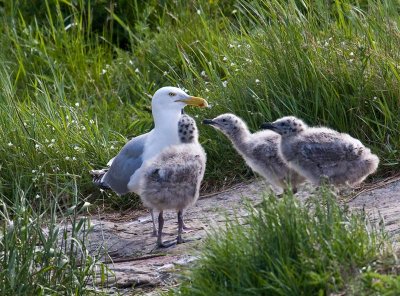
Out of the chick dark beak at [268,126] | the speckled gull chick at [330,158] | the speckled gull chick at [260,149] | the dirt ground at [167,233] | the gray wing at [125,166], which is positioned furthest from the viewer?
the gray wing at [125,166]

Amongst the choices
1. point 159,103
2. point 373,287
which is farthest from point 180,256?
point 373,287

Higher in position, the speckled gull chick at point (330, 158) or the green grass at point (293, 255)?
the green grass at point (293, 255)

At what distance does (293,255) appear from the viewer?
19.0 ft

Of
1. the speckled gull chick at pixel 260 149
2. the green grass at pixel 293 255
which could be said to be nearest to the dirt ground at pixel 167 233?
the speckled gull chick at pixel 260 149

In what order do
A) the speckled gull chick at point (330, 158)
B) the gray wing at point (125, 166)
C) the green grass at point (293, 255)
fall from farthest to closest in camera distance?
the gray wing at point (125, 166)
the speckled gull chick at point (330, 158)
the green grass at point (293, 255)

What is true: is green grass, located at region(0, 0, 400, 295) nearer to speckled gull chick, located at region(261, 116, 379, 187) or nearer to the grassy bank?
the grassy bank

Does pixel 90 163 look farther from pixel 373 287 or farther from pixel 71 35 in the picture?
pixel 373 287

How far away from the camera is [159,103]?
8.77 meters

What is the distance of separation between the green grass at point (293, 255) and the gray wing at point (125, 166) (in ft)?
7.74

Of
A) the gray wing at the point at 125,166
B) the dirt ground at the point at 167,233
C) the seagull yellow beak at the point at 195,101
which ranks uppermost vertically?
the seagull yellow beak at the point at 195,101

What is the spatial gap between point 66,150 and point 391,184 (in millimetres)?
2918

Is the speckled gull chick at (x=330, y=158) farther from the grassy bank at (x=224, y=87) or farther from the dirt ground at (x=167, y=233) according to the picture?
the grassy bank at (x=224, y=87)

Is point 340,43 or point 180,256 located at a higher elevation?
point 340,43

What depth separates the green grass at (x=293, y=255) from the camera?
563 cm
